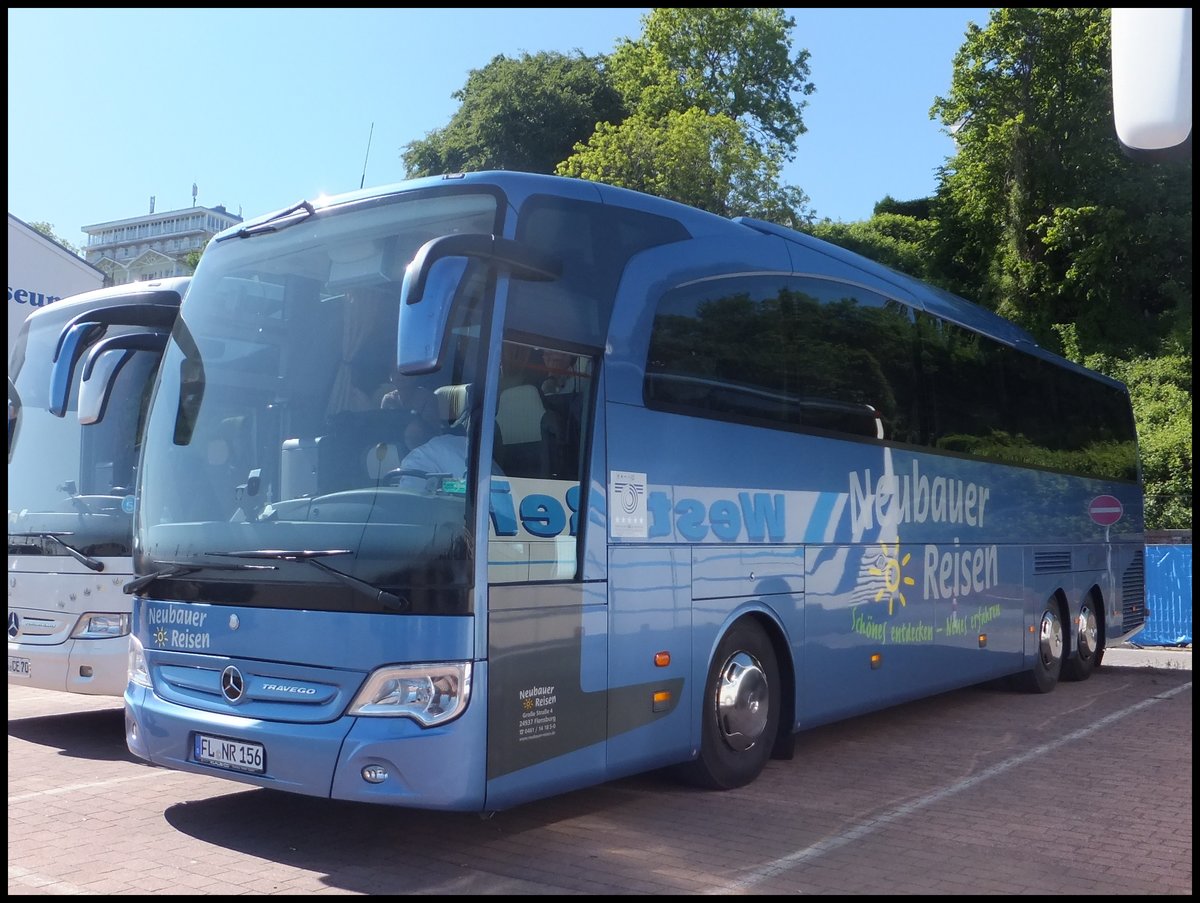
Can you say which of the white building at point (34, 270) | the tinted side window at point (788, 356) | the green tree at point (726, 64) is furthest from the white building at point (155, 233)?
the tinted side window at point (788, 356)

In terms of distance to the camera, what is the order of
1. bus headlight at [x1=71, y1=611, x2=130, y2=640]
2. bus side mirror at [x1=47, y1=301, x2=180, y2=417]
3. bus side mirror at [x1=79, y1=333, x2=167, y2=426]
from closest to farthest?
bus side mirror at [x1=47, y1=301, x2=180, y2=417] → bus side mirror at [x1=79, y1=333, x2=167, y2=426] → bus headlight at [x1=71, y1=611, x2=130, y2=640]

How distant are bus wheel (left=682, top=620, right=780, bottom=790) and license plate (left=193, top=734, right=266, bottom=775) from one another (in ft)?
8.89

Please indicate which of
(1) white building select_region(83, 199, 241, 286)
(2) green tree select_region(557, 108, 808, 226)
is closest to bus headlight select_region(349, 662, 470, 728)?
(2) green tree select_region(557, 108, 808, 226)

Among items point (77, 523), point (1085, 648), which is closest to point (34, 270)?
point (77, 523)

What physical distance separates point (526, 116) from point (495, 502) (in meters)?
44.0

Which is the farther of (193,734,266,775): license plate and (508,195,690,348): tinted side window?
(508,195,690,348): tinted side window

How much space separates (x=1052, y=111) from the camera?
42.7 m

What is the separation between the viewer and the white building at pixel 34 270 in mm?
16016

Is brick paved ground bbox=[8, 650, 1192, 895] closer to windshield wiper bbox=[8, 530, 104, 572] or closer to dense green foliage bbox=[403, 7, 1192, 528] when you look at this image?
windshield wiper bbox=[8, 530, 104, 572]

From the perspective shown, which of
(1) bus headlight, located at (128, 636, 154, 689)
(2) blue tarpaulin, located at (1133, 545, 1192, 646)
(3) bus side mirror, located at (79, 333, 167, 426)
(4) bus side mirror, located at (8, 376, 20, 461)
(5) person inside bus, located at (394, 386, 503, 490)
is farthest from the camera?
(2) blue tarpaulin, located at (1133, 545, 1192, 646)

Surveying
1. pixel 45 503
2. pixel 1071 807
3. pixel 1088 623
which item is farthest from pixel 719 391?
pixel 1088 623

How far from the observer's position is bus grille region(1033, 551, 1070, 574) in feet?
41.7

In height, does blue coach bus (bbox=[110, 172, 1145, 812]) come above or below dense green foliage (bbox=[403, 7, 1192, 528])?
below

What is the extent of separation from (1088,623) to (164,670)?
1138 centimetres
